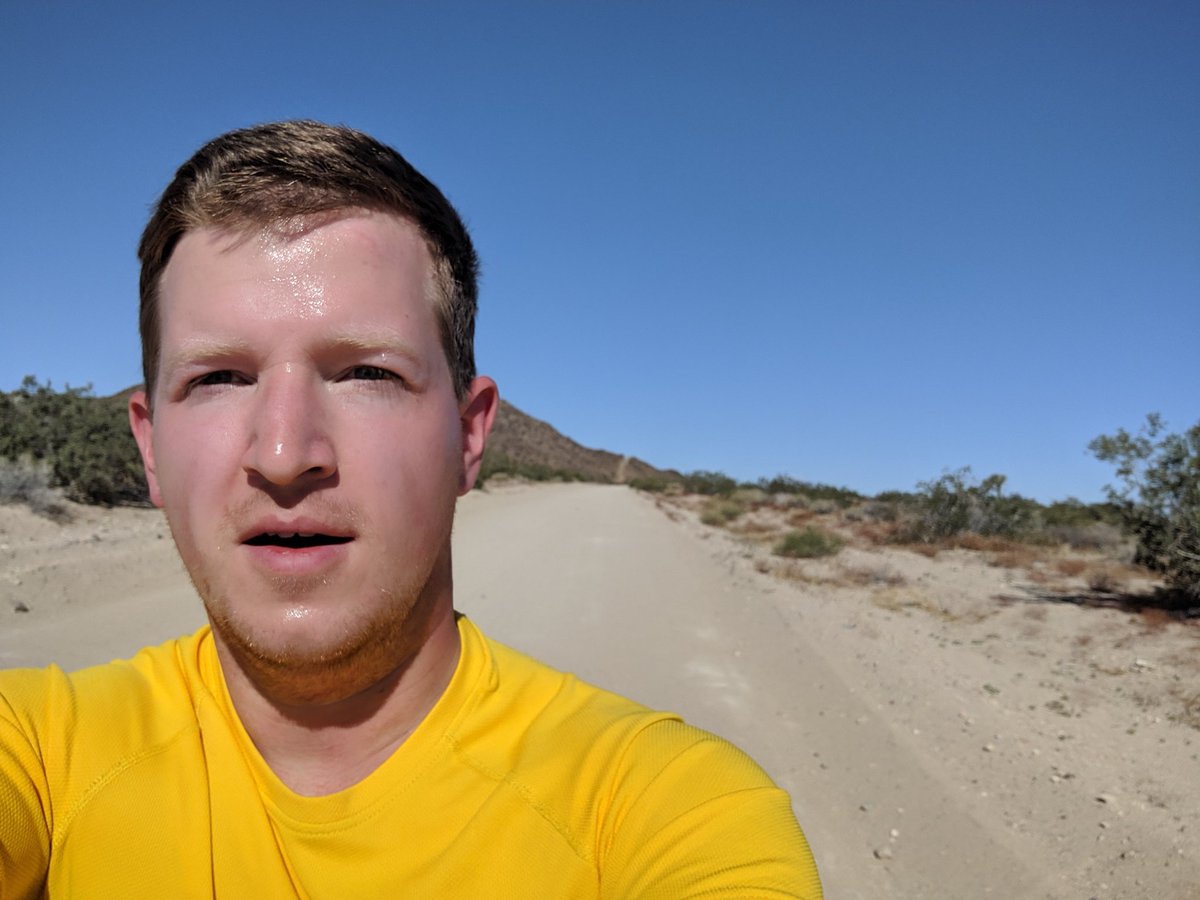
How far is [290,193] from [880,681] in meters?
6.42

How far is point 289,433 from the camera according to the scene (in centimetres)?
132

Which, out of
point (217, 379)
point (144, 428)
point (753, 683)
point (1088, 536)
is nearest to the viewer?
point (217, 379)

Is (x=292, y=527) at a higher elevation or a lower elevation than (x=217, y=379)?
lower

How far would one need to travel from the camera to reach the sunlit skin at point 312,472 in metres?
1.35

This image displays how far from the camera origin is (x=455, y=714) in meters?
1.53

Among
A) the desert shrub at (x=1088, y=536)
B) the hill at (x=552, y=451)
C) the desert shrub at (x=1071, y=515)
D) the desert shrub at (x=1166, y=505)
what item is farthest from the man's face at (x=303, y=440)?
the hill at (x=552, y=451)

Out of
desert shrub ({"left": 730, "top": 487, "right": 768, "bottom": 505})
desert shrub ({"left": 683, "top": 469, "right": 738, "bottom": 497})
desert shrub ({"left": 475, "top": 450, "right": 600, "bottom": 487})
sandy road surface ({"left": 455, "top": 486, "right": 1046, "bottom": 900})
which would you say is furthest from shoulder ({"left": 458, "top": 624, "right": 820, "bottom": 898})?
desert shrub ({"left": 683, "top": 469, "right": 738, "bottom": 497})

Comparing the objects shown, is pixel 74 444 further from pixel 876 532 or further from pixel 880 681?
pixel 876 532

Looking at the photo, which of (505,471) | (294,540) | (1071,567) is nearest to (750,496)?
(505,471)

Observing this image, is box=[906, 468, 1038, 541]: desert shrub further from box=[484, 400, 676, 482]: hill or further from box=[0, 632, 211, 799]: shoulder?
box=[484, 400, 676, 482]: hill

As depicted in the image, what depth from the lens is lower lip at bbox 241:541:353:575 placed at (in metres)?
1.34

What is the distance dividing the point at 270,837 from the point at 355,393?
0.82 metres

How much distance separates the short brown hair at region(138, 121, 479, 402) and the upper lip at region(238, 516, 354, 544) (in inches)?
18.2

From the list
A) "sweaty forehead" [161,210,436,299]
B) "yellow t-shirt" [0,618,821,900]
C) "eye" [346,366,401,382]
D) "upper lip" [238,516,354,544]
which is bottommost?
"yellow t-shirt" [0,618,821,900]
